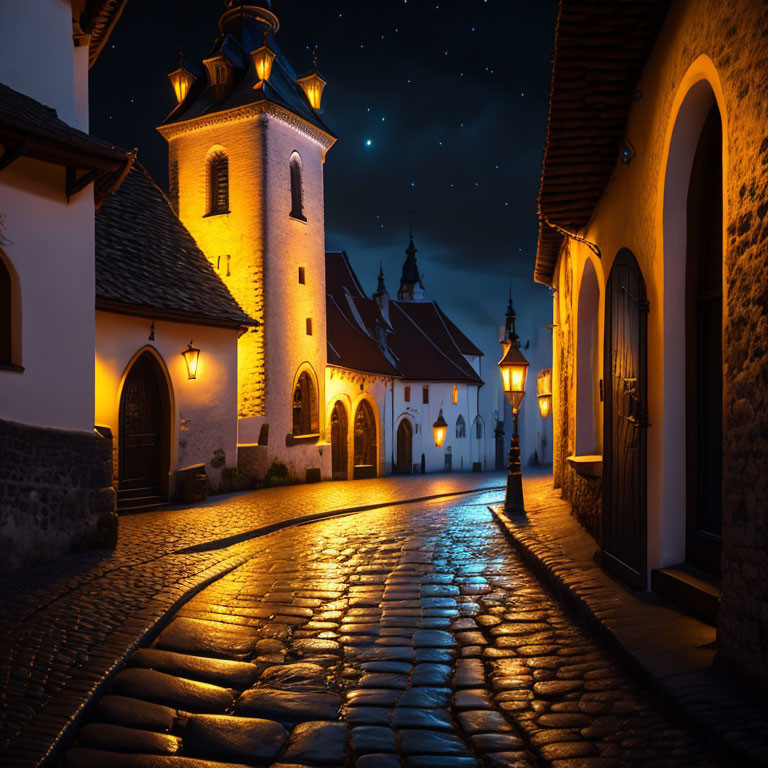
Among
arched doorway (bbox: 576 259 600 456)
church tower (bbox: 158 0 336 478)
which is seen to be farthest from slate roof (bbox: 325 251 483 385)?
arched doorway (bbox: 576 259 600 456)

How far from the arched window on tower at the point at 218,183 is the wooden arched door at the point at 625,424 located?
1776 centimetres

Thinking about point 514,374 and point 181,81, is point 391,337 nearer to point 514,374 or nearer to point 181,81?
point 181,81

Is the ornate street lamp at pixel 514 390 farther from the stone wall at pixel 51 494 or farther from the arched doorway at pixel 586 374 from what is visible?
the stone wall at pixel 51 494

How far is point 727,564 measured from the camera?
14.0 feet

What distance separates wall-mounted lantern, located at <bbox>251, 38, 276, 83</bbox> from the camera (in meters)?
22.8

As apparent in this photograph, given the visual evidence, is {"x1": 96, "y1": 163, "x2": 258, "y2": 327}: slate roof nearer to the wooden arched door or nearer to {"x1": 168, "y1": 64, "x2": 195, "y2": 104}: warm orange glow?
{"x1": 168, "y1": 64, "x2": 195, "y2": 104}: warm orange glow

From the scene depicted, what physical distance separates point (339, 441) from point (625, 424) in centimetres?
2262

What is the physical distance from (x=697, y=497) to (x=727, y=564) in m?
1.53

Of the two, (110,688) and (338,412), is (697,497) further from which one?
(338,412)

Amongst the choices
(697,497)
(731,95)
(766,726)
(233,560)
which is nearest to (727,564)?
(766,726)

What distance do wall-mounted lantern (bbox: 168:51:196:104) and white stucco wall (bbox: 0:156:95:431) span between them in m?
16.1

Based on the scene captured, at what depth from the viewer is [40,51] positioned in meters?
9.76

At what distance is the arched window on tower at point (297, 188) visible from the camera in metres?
23.5

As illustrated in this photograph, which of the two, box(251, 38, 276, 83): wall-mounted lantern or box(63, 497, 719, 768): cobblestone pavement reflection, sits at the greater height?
box(251, 38, 276, 83): wall-mounted lantern
